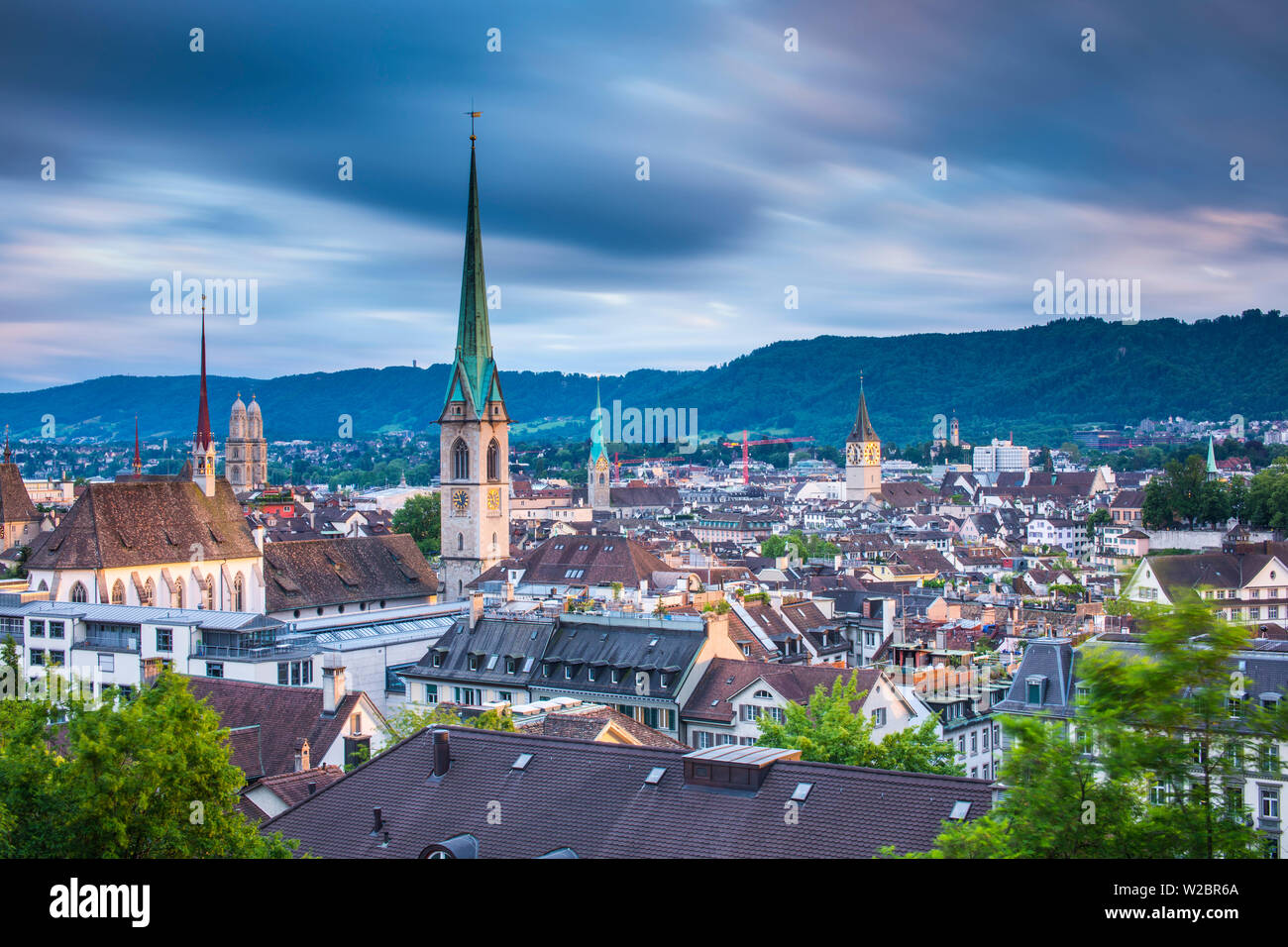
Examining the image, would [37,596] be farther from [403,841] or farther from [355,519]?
[355,519]

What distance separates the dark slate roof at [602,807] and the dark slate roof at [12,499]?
6418 cm

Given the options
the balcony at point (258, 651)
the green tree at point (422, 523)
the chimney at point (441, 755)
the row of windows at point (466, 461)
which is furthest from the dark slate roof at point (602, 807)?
the green tree at point (422, 523)

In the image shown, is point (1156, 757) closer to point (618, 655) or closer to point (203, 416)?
point (618, 655)

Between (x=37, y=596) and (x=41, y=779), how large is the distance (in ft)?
135

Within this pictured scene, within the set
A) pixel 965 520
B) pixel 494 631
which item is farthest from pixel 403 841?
pixel 965 520

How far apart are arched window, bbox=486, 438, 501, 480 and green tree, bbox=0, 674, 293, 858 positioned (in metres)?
59.4

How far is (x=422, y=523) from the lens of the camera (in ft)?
352

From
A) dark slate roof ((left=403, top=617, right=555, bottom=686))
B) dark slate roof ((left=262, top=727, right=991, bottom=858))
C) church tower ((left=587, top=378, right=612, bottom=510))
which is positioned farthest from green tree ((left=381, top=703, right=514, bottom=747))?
church tower ((left=587, top=378, right=612, bottom=510))

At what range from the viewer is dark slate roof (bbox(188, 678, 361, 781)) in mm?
31219

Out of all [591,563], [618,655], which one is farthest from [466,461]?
[618,655]

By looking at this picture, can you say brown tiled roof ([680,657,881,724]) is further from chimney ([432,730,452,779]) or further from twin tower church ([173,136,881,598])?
twin tower church ([173,136,881,598])

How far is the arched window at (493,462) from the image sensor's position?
252 feet

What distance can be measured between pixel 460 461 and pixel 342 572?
45.9 feet
